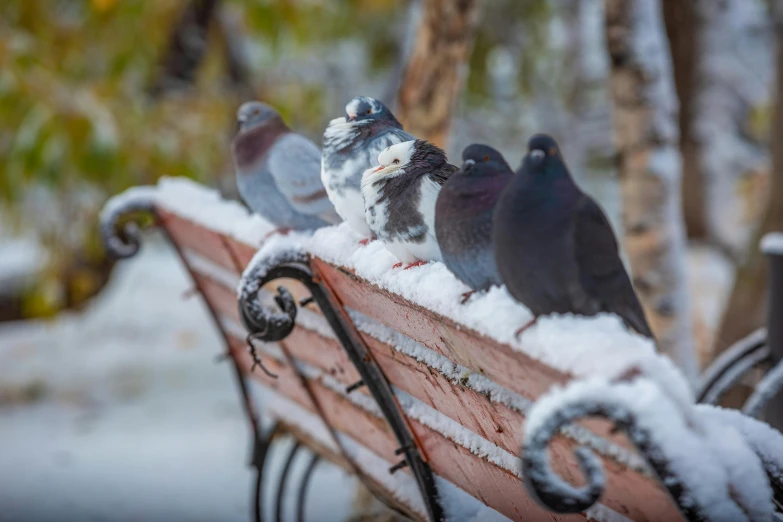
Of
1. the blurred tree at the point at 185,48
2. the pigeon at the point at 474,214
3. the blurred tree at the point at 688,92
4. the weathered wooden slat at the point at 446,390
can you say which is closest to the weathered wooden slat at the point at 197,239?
the weathered wooden slat at the point at 446,390

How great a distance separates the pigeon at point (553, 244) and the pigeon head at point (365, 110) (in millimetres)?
509

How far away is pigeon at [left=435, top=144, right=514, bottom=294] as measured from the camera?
1.04 metres

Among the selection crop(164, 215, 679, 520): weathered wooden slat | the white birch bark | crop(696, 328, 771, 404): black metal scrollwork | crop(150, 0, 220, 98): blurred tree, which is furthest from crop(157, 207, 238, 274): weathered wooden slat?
the white birch bark

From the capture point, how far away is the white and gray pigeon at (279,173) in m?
1.62

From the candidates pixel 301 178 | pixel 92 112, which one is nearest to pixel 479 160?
pixel 301 178

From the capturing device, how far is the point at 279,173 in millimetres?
1648

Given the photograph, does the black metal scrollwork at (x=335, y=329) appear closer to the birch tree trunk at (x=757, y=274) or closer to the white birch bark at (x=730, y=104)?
the birch tree trunk at (x=757, y=274)

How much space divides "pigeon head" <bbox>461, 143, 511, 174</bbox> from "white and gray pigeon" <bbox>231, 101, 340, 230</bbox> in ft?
1.96

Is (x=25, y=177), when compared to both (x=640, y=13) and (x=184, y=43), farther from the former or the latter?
(x=640, y=13)

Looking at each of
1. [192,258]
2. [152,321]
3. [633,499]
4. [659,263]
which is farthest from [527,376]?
[152,321]

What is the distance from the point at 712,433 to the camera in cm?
85

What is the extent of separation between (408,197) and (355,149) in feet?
0.74

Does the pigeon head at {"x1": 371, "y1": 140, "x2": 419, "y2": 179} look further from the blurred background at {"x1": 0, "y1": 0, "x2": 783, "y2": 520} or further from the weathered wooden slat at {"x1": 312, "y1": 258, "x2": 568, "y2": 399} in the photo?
the blurred background at {"x1": 0, "y1": 0, "x2": 783, "y2": 520}

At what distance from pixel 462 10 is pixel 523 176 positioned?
1.96 m
